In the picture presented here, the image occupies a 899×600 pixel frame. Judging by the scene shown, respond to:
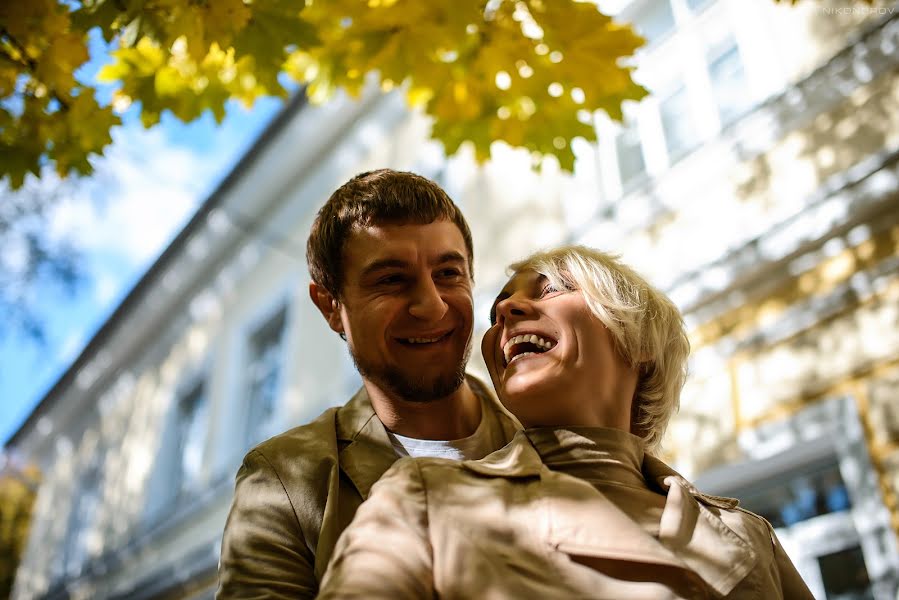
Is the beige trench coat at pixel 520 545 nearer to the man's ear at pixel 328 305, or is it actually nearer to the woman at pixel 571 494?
the woman at pixel 571 494

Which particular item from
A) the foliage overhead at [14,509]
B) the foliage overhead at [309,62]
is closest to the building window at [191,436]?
the foliage overhead at [14,509]

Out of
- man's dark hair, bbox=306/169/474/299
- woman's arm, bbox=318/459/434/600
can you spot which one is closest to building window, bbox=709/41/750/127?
man's dark hair, bbox=306/169/474/299

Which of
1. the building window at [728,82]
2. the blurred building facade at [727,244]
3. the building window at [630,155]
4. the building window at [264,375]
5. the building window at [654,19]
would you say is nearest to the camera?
the blurred building facade at [727,244]

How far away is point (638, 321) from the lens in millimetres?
2014

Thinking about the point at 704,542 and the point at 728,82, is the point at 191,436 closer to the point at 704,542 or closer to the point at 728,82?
the point at 728,82

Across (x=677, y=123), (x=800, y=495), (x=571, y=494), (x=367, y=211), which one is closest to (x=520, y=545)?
(x=571, y=494)

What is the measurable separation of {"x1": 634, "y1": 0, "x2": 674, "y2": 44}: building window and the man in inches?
218

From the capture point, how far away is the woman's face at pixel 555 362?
6.02 ft

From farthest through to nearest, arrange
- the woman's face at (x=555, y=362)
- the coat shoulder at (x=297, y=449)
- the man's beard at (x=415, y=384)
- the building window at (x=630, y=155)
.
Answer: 1. the building window at (x=630, y=155)
2. the man's beard at (x=415, y=384)
3. the coat shoulder at (x=297, y=449)
4. the woman's face at (x=555, y=362)

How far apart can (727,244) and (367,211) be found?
3.93 m

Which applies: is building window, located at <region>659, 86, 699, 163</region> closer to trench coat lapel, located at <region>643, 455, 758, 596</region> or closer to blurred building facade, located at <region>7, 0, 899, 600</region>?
blurred building facade, located at <region>7, 0, 899, 600</region>

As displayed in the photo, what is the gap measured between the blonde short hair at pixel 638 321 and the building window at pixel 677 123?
4.52 m

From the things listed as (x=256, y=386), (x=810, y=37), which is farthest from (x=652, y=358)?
(x=256, y=386)

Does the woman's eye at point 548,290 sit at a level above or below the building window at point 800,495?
above
